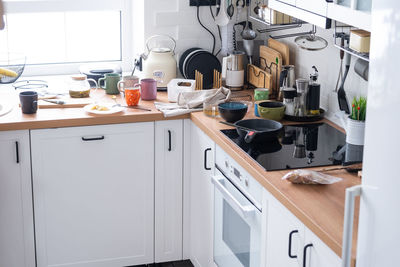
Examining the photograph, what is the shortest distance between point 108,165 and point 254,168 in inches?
43.3

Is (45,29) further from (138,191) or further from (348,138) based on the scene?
(348,138)

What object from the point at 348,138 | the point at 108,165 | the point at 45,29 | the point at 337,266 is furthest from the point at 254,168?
the point at 45,29

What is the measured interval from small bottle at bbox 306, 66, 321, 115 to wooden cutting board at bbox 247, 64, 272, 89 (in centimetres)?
39

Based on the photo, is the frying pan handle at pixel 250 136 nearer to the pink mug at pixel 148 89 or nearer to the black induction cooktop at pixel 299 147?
the black induction cooktop at pixel 299 147

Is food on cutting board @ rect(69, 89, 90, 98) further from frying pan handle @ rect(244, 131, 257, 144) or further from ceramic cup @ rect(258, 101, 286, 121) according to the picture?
frying pan handle @ rect(244, 131, 257, 144)

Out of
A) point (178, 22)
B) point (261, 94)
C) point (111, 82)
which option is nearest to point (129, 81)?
point (111, 82)

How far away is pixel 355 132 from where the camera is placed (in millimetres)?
2895

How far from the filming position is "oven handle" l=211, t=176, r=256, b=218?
2.78m

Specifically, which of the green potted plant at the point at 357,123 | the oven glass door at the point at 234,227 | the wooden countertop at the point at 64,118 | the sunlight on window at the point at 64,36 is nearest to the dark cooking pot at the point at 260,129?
the oven glass door at the point at 234,227

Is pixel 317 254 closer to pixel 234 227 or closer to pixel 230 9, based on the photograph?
pixel 234 227

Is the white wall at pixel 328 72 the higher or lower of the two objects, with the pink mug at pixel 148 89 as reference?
higher

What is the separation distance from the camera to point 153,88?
3.76 metres

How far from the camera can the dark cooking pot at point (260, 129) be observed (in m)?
3.00

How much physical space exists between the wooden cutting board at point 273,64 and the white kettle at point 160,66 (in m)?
0.53
